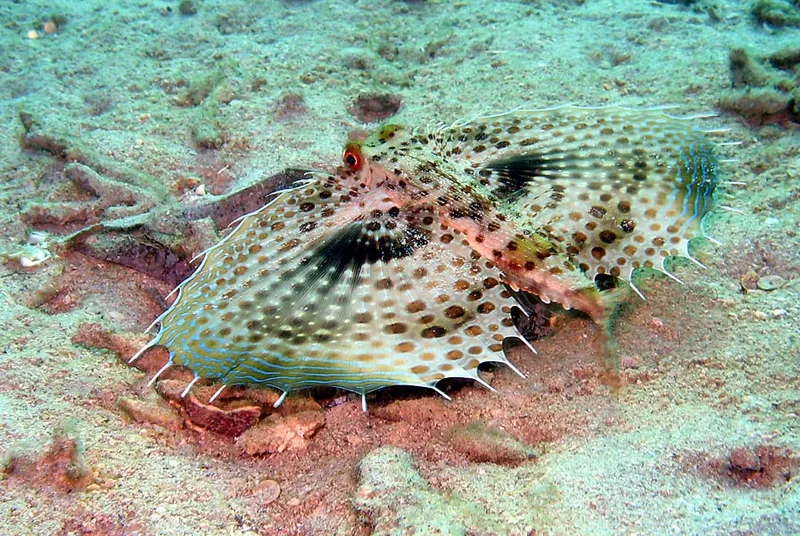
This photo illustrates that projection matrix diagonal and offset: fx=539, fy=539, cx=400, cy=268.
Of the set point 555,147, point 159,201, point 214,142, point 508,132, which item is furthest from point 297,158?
point 555,147

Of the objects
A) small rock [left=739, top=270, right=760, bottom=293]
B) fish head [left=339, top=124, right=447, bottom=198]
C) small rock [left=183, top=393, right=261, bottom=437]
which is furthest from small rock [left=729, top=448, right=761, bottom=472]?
small rock [left=183, top=393, right=261, bottom=437]

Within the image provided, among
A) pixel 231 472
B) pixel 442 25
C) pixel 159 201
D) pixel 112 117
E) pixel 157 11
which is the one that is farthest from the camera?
pixel 157 11

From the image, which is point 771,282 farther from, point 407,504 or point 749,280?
point 407,504

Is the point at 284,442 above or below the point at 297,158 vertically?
below

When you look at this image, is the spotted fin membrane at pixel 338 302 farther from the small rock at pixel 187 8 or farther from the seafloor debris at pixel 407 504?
the small rock at pixel 187 8

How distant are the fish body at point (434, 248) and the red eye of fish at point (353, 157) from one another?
1 centimetres

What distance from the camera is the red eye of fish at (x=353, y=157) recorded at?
424cm

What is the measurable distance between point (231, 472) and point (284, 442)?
1.08 feet

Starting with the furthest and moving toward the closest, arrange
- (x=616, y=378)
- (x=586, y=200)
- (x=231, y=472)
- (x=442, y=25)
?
(x=442, y=25)
(x=586, y=200)
(x=616, y=378)
(x=231, y=472)

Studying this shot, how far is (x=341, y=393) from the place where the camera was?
3473 millimetres

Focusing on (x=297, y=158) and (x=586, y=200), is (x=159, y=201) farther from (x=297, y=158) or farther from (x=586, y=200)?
(x=586, y=200)

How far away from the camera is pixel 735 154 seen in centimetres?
530

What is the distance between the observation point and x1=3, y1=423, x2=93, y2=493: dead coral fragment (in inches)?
106

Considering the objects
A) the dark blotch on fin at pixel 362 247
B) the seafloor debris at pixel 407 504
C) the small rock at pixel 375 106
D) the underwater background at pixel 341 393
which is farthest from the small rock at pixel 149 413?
the small rock at pixel 375 106
